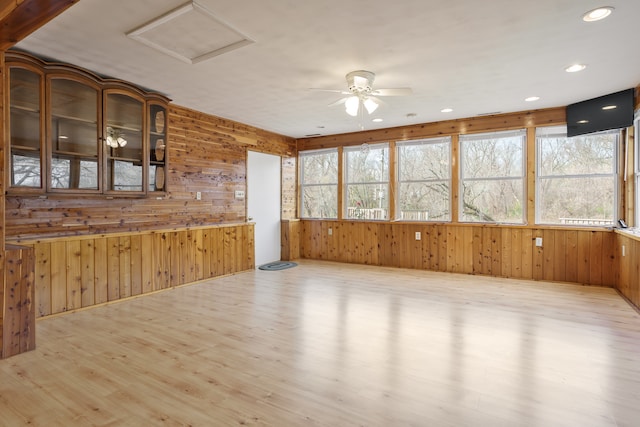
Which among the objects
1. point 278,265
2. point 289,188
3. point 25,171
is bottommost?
point 278,265

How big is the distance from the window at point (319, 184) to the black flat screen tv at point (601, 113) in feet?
13.3

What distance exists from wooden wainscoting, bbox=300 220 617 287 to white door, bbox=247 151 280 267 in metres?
0.75

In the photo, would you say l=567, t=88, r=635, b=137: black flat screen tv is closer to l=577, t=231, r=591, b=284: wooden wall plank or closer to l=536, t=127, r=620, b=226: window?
l=536, t=127, r=620, b=226: window

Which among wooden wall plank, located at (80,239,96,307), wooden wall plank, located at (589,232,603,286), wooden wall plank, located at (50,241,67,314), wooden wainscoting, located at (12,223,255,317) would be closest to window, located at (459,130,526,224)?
wooden wall plank, located at (589,232,603,286)

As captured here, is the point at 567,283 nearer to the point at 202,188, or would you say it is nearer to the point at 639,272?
the point at 639,272

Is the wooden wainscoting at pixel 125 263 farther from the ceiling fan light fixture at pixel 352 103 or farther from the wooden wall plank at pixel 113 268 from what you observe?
the ceiling fan light fixture at pixel 352 103

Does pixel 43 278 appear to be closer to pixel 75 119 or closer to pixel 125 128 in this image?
pixel 75 119

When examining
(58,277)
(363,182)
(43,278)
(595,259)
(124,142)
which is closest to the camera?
(43,278)

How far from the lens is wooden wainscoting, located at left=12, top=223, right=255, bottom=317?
148 inches

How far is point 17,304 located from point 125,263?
5.26ft

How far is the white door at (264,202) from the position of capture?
6648 millimetres

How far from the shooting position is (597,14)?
266cm

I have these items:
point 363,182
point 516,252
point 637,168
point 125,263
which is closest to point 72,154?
point 125,263

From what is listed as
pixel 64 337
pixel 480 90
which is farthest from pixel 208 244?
pixel 480 90
